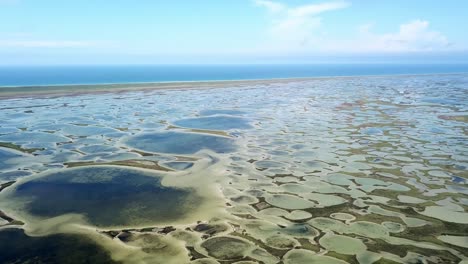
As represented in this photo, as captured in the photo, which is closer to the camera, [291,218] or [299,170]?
[291,218]

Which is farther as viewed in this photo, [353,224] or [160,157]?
[160,157]

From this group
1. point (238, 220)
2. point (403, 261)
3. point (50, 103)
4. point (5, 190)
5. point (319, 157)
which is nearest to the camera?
point (403, 261)

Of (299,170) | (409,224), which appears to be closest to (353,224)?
(409,224)

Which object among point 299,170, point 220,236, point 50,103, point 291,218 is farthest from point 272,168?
point 50,103

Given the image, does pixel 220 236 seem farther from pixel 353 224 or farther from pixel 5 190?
pixel 5 190

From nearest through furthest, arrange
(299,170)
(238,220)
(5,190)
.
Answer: (238,220), (5,190), (299,170)

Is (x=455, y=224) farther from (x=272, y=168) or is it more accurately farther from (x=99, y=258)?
(x=99, y=258)
